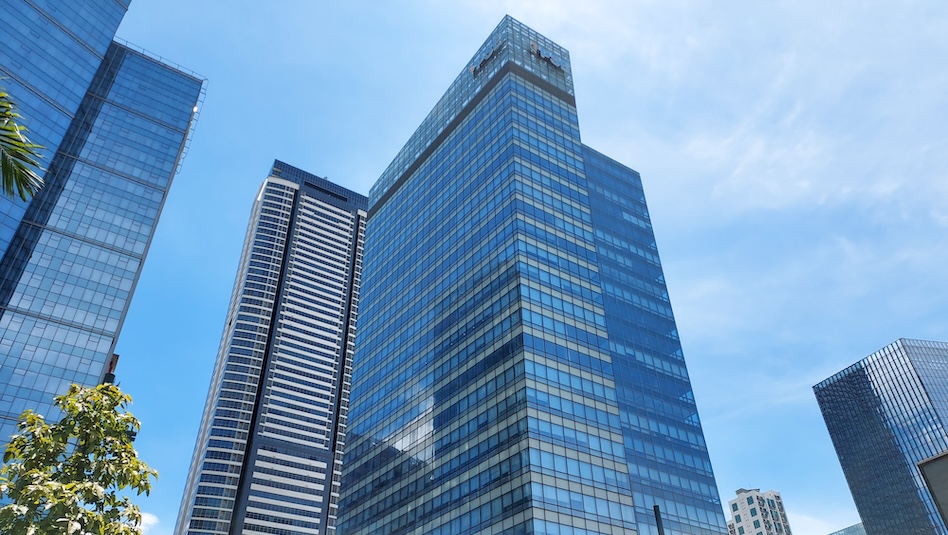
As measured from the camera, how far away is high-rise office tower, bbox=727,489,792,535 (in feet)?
574

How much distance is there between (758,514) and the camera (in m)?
176

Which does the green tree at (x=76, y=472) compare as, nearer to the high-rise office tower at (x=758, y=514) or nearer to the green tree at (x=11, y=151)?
the green tree at (x=11, y=151)

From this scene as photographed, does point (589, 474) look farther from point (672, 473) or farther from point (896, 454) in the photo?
point (896, 454)

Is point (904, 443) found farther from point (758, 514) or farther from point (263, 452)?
point (263, 452)

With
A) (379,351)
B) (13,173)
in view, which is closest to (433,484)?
(379,351)

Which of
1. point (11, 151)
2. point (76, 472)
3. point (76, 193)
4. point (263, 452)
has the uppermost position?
point (76, 193)

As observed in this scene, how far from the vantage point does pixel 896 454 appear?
189 metres

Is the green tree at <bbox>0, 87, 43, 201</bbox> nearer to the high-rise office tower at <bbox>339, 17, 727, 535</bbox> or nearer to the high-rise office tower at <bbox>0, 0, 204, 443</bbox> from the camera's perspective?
the high-rise office tower at <bbox>339, 17, 727, 535</bbox>

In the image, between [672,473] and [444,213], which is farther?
[444,213]

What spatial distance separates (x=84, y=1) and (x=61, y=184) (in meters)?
40.4

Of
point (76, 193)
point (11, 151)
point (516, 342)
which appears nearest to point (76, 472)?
point (11, 151)

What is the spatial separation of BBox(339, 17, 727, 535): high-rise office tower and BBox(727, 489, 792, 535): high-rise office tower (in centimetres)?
10391

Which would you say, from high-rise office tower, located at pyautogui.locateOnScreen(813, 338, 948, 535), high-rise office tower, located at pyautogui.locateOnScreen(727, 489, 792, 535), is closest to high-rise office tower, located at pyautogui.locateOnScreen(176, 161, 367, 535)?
high-rise office tower, located at pyautogui.locateOnScreen(727, 489, 792, 535)

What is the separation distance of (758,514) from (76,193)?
17939 centimetres
